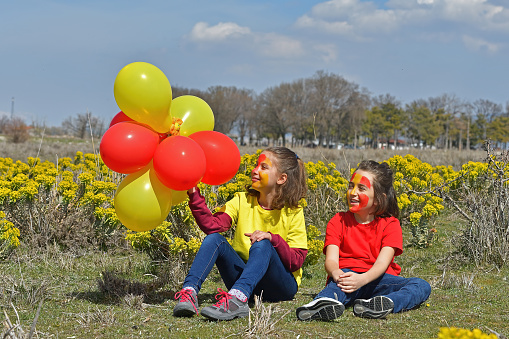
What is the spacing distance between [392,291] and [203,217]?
131 cm

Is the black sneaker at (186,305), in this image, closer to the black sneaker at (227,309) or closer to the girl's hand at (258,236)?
the black sneaker at (227,309)

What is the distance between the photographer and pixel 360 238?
352cm

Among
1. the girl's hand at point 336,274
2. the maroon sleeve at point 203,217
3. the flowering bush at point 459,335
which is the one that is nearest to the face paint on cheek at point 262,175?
the maroon sleeve at point 203,217

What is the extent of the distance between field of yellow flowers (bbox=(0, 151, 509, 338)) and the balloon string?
3.29ft

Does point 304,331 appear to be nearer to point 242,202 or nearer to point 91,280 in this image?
point 242,202

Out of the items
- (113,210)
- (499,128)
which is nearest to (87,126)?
(113,210)

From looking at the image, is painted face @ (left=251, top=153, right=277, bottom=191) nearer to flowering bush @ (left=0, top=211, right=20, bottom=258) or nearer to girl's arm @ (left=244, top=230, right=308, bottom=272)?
girl's arm @ (left=244, top=230, right=308, bottom=272)

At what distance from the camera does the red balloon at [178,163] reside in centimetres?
301

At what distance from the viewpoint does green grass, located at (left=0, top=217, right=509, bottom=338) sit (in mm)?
2854

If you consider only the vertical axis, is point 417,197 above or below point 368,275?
above

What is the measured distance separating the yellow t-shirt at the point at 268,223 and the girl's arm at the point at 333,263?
0.17m

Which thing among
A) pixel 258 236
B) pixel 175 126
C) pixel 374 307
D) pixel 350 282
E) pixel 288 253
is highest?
pixel 175 126

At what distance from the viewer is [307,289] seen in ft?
13.8

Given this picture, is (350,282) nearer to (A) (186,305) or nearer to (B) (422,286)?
(B) (422,286)
